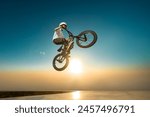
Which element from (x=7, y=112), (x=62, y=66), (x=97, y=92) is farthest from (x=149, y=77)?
(x=7, y=112)

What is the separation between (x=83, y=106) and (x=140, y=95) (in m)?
4.03

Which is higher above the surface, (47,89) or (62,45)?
(62,45)

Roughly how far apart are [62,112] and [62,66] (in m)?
2.34

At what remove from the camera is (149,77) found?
11.8 meters

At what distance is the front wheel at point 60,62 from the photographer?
968cm

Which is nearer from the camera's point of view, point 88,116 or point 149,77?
point 88,116

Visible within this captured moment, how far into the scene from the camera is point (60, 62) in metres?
9.77

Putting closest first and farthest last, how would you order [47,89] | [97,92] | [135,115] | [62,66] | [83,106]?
[135,115], [83,106], [62,66], [47,89], [97,92]

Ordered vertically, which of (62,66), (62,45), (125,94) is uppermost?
(62,45)

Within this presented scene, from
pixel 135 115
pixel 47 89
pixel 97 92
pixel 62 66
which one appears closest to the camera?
pixel 135 115

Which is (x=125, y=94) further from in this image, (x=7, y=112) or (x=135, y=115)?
(x=7, y=112)

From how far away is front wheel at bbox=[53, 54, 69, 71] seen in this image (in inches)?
381

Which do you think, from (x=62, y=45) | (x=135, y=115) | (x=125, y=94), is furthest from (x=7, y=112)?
(x=125, y=94)

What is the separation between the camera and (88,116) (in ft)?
25.8
